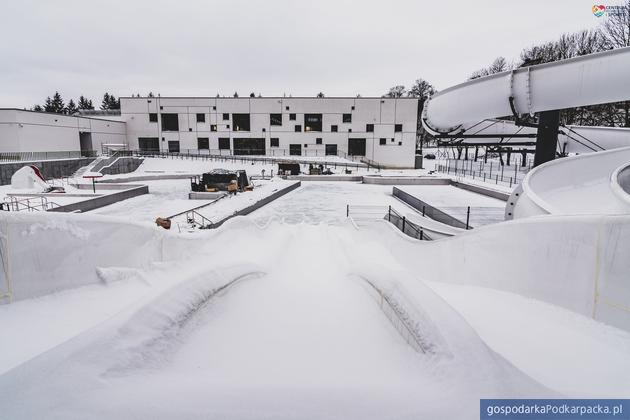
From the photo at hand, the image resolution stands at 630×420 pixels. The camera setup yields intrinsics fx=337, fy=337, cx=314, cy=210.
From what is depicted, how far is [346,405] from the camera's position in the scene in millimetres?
2586

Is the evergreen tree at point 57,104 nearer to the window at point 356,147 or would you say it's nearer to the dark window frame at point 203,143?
the dark window frame at point 203,143

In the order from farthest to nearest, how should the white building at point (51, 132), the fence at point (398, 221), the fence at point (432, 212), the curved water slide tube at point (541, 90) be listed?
the white building at point (51, 132) < the fence at point (432, 212) < the fence at point (398, 221) < the curved water slide tube at point (541, 90)

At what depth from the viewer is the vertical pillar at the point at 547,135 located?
1363 centimetres

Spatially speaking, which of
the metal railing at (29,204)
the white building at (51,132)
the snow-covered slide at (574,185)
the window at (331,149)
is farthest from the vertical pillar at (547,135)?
the white building at (51,132)

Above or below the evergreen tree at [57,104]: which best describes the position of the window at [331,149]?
below

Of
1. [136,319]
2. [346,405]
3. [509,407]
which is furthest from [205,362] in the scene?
[509,407]

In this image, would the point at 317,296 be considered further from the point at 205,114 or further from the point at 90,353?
the point at 205,114

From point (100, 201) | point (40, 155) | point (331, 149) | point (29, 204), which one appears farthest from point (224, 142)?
point (29, 204)

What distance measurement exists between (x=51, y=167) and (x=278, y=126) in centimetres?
2828

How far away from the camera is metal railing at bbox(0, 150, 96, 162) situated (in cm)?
2975

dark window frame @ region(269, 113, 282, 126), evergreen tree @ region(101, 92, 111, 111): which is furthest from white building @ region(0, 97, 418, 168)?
evergreen tree @ region(101, 92, 111, 111)

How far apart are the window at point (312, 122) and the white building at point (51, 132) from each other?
26.9 meters

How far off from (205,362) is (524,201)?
10061mm

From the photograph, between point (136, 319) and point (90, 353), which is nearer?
point (90, 353)
